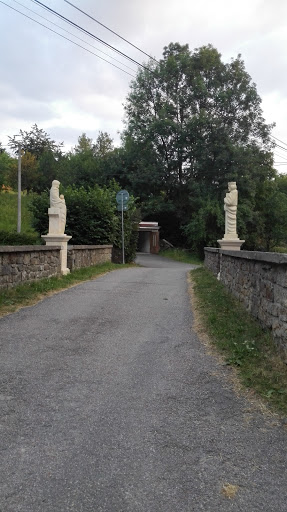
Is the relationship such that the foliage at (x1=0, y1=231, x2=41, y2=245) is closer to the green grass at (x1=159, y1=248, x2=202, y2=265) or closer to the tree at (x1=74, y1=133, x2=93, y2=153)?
the green grass at (x1=159, y1=248, x2=202, y2=265)

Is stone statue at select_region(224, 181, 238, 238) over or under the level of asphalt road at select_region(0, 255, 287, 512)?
over

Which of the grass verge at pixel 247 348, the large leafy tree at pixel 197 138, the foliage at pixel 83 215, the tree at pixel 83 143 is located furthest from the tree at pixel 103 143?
the grass verge at pixel 247 348

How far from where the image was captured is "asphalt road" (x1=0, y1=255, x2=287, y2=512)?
2.32m

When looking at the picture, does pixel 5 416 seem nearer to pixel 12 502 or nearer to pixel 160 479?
pixel 12 502

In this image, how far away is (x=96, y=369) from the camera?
173 inches

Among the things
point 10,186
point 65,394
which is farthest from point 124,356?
point 10,186

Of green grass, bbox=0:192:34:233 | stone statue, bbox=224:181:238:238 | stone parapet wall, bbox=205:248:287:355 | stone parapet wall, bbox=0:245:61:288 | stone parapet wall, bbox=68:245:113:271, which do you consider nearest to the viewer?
stone parapet wall, bbox=205:248:287:355

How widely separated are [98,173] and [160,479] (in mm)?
41334

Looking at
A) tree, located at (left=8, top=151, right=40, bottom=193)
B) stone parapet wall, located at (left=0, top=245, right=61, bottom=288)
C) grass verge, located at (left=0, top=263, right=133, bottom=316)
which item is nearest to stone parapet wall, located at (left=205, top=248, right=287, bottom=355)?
grass verge, located at (left=0, top=263, right=133, bottom=316)

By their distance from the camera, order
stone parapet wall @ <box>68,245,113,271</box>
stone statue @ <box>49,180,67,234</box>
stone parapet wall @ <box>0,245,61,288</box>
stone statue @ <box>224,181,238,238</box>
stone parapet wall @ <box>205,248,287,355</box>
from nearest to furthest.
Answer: stone parapet wall @ <box>205,248,287,355</box>, stone parapet wall @ <box>0,245,61,288</box>, stone statue @ <box>49,180,67,234</box>, stone parapet wall @ <box>68,245,113,271</box>, stone statue @ <box>224,181,238,238</box>

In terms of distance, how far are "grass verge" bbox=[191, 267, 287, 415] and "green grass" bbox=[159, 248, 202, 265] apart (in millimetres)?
26724

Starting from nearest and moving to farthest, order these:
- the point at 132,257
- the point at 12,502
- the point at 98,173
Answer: the point at 12,502 → the point at 132,257 → the point at 98,173

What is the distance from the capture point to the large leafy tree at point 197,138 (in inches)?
1436

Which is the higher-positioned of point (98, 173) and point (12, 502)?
point (98, 173)
